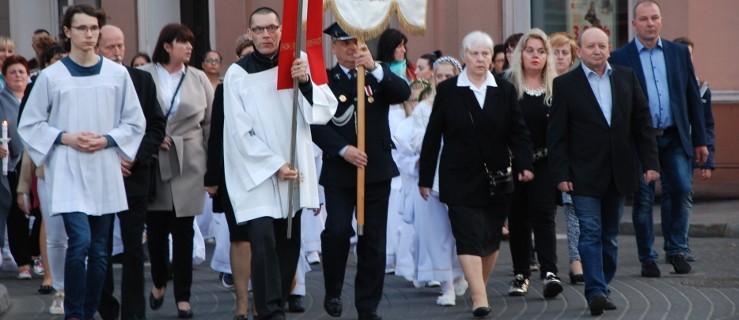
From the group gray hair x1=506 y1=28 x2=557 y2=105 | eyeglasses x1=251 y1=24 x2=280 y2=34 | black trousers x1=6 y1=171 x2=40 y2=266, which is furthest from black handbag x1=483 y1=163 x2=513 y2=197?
black trousers x1=6 y1=171 x2=40 y2=266

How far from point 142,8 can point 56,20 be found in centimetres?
185

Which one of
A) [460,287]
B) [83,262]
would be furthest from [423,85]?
[83,262]

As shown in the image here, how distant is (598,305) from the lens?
969cm

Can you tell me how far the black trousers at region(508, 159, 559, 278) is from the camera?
11.0 m

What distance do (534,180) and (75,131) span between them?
3.42m

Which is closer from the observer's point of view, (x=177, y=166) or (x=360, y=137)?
(x=360, y=137)

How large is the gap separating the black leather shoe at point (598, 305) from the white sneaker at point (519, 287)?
1.24 m

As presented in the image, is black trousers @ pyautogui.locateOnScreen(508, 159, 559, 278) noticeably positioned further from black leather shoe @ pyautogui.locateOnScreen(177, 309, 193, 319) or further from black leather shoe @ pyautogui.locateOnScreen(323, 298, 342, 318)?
black leather shoe @ pyautogui.locateOnScreen(177, 309, 193, 319)

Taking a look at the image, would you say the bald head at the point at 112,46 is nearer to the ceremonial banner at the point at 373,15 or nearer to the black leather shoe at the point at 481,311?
the ceremonial banner at the point at 373,15

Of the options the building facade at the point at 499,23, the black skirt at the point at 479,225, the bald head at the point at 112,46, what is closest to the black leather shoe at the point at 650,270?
the black skirt at the point at 479,225

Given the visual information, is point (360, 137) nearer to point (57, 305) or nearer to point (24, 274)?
point (57, 305)

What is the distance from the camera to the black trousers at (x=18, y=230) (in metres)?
13.1

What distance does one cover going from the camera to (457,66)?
37.3ft

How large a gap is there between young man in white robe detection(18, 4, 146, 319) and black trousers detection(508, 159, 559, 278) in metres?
3.03
